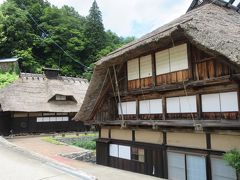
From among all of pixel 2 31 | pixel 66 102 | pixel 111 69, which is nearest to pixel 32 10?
pixel 2 31

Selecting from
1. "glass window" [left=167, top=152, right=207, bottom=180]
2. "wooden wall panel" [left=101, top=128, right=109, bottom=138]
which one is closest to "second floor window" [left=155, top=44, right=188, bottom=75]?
"glass window" [left=167, top=152, right=207, bottom=180]

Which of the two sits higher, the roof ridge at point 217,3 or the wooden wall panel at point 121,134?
the roof ridge at point 217,3

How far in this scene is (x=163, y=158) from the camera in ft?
42.7

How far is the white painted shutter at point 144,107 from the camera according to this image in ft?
45.9

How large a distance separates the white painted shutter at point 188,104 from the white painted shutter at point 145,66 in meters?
2.49

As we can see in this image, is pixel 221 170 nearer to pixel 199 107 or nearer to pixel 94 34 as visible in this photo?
pixel 199 107

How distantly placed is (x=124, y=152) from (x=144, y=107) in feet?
10.4

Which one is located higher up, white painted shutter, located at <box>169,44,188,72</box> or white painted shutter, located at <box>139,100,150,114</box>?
white painted shutter, located at <box>169,44,188,72</box>

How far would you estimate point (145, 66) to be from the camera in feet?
46.1

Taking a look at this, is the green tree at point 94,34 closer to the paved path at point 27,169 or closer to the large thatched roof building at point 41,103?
the large thatched roof building at point 41,103

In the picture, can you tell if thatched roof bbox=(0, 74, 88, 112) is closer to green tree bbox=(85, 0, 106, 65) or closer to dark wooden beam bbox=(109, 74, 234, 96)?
dark wooden beam bbox=(109, 74, 234, 96)

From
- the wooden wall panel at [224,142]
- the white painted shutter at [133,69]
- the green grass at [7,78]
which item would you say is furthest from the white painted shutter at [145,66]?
the green grass at [7,78]

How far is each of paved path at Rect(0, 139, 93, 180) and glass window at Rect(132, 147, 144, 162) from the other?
160 inches

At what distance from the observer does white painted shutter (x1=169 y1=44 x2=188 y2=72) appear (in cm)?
1193
